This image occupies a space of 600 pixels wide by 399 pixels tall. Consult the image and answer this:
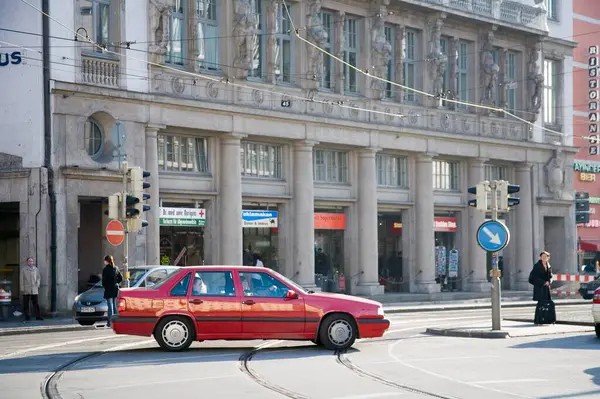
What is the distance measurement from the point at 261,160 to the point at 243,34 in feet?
16.0

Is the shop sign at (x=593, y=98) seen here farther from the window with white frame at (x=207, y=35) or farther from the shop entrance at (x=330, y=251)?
the window with white frame at (x=207, y=35)

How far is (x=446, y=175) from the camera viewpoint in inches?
2045

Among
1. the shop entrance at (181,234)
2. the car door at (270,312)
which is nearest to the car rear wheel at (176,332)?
the car door at (270,312)

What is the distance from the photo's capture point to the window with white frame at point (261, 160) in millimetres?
42781

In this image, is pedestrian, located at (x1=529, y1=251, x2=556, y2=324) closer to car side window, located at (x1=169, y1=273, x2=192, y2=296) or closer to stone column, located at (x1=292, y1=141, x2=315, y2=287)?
car side window, located at (x1=169, y1=273, x2=192, y2=296)

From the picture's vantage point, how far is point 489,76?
5259cm

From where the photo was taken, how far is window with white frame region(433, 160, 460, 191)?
2016 inches

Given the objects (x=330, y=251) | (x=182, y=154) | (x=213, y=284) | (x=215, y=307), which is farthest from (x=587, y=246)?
(x=215, y=307)

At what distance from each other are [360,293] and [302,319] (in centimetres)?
2571

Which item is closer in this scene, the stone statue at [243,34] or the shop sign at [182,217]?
the shop sign at [182,217]

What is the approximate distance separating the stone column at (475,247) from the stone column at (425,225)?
121 inches

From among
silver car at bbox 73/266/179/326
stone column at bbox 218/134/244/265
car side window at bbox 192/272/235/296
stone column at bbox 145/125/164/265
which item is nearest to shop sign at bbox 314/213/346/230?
stone column at bbox 218/134/244/265

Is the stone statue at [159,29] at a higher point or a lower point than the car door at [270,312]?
higher

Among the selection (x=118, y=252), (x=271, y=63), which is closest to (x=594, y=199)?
(x=271, y=63)
